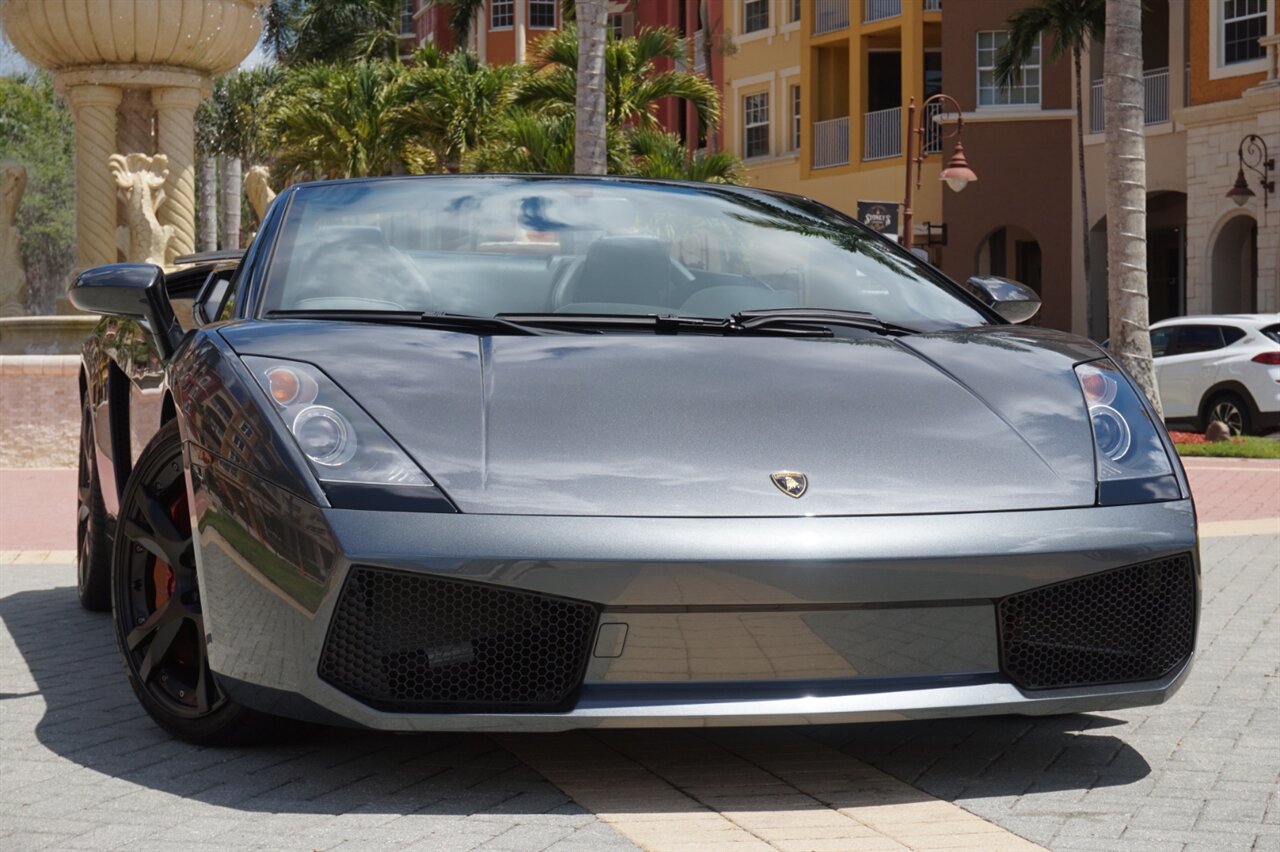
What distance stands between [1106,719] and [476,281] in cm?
195

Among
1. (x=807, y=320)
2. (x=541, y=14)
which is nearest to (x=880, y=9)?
(x=541, y=14)

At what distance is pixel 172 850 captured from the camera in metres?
3.47

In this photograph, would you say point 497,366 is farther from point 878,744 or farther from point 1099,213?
point 1099,213

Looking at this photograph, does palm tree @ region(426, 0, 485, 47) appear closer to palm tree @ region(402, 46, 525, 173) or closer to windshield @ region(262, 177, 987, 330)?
palm tree @ region(402, 46, 525, 173)

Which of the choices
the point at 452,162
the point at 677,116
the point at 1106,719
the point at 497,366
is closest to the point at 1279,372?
the point at 1106,719

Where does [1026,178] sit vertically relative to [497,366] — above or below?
above

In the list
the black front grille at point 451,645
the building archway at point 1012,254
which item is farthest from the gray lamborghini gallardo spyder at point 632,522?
the building archway at point 1012,254

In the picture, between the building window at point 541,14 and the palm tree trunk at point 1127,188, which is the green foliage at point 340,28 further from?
the palm tree trunk at point 1127,188

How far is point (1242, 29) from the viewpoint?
32.9 meters

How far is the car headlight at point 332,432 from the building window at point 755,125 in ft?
147

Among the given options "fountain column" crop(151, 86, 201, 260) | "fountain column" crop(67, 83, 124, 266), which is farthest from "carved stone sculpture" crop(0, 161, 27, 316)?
"fountain column" crop(151, 86, 201, 260)

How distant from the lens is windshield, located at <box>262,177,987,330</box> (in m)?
4.66

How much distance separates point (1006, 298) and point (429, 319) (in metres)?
1.74

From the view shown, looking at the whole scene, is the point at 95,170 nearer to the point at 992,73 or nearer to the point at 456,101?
the point at 456,101
